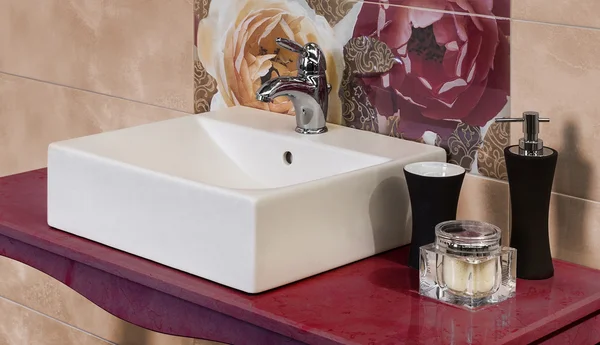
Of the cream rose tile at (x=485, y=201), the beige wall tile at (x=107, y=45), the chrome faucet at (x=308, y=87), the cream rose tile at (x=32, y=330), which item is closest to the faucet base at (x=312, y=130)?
the chrome faucet at (x=308, y=87)

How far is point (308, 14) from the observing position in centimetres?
183

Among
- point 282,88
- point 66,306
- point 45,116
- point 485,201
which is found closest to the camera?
point 485,201

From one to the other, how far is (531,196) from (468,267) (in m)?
0.17

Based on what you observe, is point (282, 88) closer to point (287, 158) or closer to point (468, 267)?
point (287, 158)

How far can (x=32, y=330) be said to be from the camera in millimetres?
2693

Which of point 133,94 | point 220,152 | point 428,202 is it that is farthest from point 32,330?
point 428,202

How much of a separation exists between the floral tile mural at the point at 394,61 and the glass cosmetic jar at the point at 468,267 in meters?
0.24

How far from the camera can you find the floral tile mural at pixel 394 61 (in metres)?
1.60

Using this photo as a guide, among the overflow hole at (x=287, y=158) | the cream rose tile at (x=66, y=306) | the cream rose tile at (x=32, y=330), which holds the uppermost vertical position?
the overflow hole at (x=287, y=158)

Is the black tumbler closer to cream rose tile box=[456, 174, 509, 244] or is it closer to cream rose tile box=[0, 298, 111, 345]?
cream rose tile box=[456, 174, 509, 244]

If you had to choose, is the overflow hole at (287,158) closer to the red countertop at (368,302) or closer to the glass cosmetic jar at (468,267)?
the red countertop at (368,302)

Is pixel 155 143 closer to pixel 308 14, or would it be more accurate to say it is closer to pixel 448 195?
pixel 308 14

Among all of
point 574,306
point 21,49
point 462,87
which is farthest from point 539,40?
point 21,49

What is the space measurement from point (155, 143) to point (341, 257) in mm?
489
